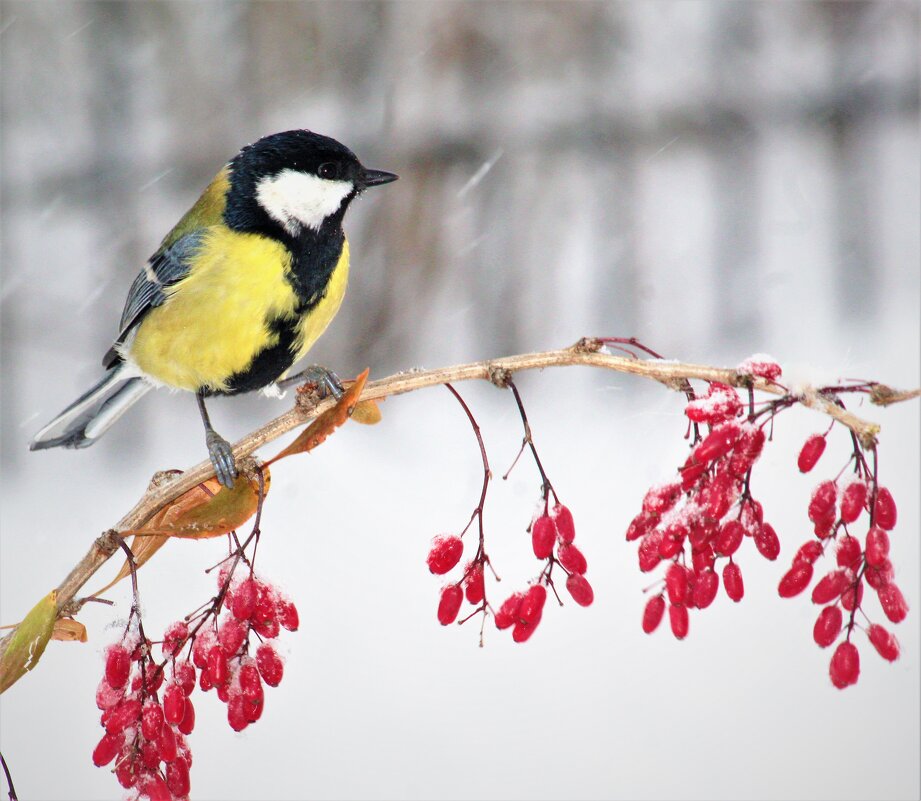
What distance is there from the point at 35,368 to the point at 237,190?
527mm

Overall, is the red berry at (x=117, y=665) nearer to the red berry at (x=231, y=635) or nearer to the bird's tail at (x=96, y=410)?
the red berry at (x=231, y=635)

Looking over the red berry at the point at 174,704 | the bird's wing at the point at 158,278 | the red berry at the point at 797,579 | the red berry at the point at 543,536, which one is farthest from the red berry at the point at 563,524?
the bird's wing at the point at 158,278

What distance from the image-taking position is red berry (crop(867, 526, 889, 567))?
384mm

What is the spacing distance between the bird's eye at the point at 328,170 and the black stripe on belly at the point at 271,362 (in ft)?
0.31

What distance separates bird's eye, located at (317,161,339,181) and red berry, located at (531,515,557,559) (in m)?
0.25

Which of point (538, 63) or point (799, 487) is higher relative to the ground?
point (538, 63)

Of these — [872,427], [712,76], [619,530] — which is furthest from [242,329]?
[712,76]

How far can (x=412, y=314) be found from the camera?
37.2 inches

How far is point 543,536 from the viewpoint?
1.47 ft

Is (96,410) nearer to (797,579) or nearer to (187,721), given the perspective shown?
(187,721)

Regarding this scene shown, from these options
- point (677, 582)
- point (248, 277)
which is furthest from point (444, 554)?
point (248, 277)

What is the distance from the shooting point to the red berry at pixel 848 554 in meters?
0.41

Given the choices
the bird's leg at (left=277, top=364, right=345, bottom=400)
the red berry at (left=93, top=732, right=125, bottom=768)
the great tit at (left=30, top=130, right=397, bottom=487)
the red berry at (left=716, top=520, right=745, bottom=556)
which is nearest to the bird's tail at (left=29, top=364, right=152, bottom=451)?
the great tit at (left=30, top=130, right=397, bottom=487)

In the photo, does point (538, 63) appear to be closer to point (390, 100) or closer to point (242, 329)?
point (390, 100)
